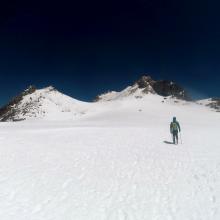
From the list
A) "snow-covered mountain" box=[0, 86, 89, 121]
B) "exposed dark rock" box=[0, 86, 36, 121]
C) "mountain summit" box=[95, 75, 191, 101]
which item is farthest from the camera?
"mountain summit" box=[95, 75, 191, 101]

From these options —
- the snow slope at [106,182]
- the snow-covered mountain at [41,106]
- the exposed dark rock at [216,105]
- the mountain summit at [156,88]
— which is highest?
the mountain summit at [156,88]

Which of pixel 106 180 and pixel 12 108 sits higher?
pixel 12 108

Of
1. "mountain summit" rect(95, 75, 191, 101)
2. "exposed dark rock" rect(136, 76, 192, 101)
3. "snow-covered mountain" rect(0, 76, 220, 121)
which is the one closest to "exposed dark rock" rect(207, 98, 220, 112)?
"mountain summit" rect(95, 75, 191, 101)

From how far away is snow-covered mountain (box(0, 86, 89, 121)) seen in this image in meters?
79.8

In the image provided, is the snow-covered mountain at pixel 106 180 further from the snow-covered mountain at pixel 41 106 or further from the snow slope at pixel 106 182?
the snow-covered mountain at pixel 41 106

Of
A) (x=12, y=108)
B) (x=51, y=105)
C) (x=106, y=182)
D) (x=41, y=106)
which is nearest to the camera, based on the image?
(x=106, y=182)

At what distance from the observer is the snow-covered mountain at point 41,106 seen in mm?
79812

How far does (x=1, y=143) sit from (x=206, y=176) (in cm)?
1466

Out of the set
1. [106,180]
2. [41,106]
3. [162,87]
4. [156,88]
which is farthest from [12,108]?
[106,180]

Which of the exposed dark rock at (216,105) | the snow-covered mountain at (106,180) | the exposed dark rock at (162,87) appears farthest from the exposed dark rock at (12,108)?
the exposed dark rock at (216,105)

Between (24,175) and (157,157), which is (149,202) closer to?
(24,175)

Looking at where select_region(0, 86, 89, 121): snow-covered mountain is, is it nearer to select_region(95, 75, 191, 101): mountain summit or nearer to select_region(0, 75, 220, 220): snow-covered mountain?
select_region(95, 75, 191, 101): mountain summit

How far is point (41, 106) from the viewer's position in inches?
3287

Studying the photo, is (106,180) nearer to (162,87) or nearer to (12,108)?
(12,108)
